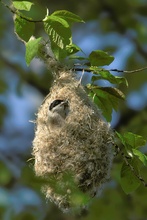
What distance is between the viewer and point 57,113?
2.75m

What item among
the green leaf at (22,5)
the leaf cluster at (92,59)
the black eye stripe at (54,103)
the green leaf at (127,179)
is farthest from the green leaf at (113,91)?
the green leaf at (22,5)

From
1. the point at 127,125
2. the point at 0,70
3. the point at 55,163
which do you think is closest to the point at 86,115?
the point at 55,163

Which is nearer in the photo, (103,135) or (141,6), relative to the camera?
(103,135)

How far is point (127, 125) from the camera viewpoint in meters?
5.07

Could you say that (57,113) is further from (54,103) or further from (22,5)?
(22,5)

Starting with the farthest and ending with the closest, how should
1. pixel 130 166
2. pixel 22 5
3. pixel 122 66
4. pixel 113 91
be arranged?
pixel 122 66 → pixel 113 91 → pixel 130 166 → pixel 22 5

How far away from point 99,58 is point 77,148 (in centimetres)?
41

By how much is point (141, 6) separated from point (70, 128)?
3393mm

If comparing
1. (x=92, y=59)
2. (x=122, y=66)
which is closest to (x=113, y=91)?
(x=92, y=59)

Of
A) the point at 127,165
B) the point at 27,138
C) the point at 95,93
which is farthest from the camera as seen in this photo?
the point at 27,138

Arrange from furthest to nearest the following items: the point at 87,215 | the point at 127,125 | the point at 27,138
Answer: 1. the point at 27,138
2. the point at 127,125
3. the point at 87,215

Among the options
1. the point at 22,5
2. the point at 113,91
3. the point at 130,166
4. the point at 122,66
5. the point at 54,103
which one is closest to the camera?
the point at 22,5

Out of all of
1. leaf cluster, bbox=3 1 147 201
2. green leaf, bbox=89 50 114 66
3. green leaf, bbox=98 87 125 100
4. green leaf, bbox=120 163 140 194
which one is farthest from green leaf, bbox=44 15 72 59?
green leaf, bbox=120 163 140 194

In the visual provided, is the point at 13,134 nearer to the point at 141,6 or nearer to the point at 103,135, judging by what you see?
the point at 141,6
